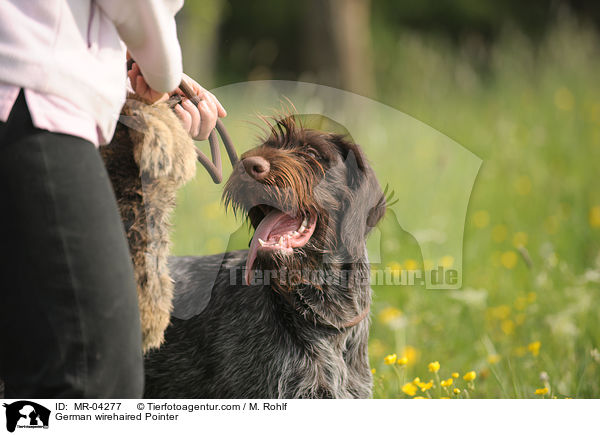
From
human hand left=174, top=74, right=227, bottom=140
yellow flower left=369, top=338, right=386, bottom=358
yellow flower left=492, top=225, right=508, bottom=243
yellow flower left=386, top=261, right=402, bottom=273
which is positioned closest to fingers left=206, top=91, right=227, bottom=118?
human hand left=174, top=74, right=227, bottom=140

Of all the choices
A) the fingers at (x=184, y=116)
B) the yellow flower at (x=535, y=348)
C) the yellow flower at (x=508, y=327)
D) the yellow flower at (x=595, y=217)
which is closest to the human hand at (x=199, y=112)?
the fingers at (x=184, y=116)

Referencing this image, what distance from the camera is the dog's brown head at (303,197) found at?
2160 millimetres

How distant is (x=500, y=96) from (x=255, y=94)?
3381 millimetres

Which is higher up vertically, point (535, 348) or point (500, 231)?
point (500, 231)

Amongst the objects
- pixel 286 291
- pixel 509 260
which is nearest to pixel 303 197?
pixel 286 291

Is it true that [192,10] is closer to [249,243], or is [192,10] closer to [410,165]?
[410,165]

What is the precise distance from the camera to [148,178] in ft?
6.25

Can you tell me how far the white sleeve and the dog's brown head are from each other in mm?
555

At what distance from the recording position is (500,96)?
5.23 m

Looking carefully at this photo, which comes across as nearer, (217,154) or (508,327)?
(217,154)

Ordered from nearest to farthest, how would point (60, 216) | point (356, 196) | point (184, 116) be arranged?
1. point (60, 216)
2. point (184, 116)
3. point (356, 196)

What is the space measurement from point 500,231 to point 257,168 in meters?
2.96

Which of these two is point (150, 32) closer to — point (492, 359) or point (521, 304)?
point (492, 359)
